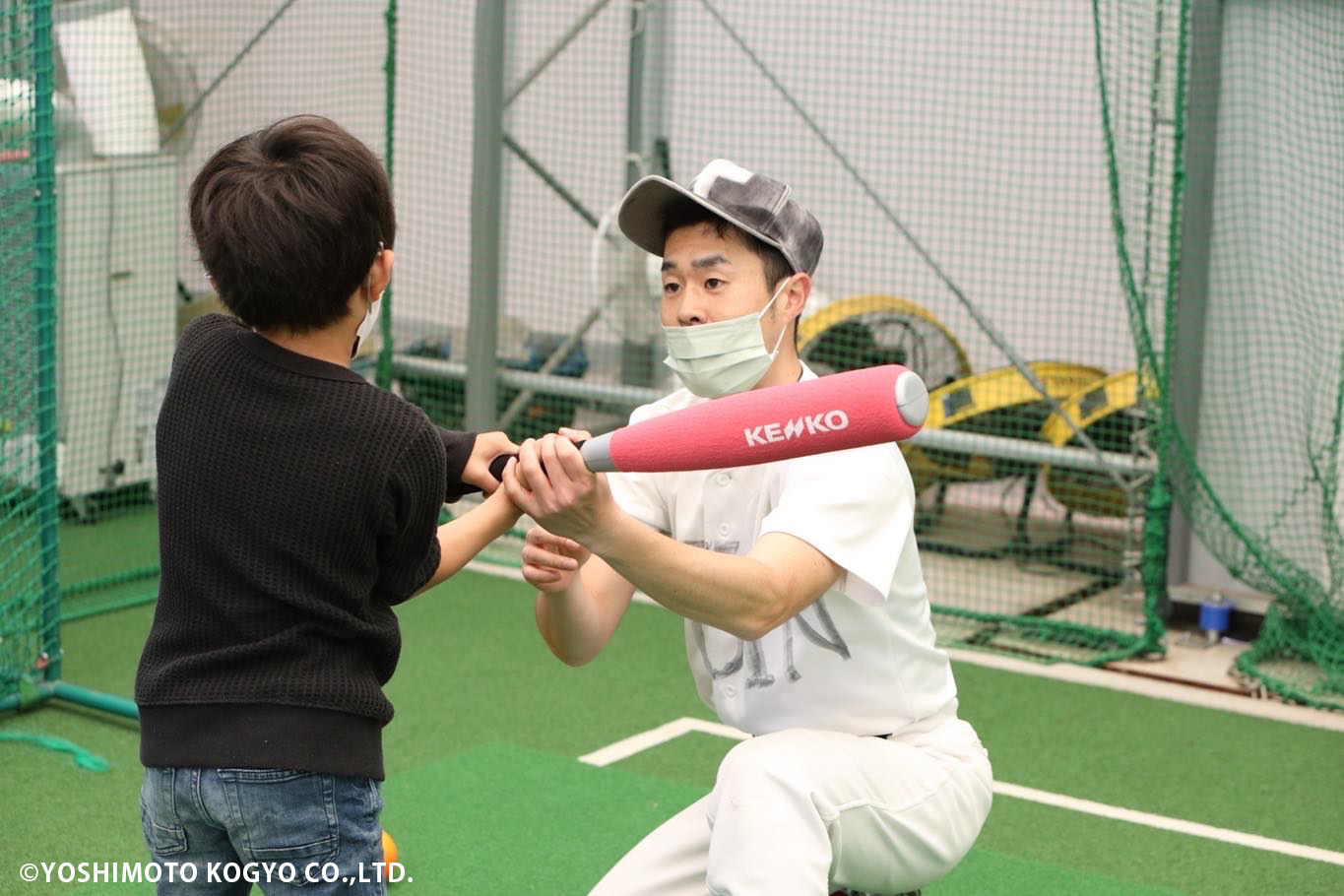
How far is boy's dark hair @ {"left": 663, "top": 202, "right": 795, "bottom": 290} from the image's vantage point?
2598 millimetres

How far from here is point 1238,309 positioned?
5391 millimetres

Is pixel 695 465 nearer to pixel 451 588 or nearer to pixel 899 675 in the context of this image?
pixel 899 675

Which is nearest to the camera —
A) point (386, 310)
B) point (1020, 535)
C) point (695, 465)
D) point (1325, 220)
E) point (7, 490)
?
point (695, 465)

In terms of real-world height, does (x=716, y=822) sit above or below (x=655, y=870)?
above

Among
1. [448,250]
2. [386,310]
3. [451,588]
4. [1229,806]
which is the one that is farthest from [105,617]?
[1229,806]

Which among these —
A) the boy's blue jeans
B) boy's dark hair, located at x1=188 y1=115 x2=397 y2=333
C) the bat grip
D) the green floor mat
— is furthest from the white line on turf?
boy's dark hair, located at x1=188 y1=115 x2=397 y2=333

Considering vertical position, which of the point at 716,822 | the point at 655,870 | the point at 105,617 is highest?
the point at 716,822

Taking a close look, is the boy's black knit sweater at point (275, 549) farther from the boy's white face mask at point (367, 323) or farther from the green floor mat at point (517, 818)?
the green floor mat at point (517, 818)

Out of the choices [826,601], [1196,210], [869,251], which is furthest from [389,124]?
[826,601]

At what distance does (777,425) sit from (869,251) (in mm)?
Answer: 5167

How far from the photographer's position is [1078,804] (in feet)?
13.2

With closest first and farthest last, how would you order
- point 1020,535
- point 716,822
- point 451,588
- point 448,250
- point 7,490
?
point 716,822, point 7,490, point 451,588, point 1020,535, point 448,250

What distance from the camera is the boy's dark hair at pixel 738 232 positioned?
2.60m

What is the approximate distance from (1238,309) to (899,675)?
3.25m
